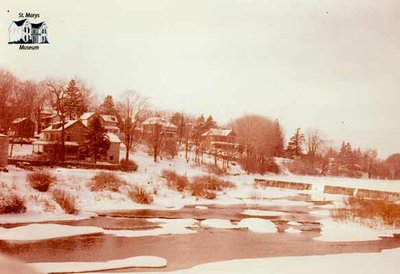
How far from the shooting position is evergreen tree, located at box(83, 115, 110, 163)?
4484 mm

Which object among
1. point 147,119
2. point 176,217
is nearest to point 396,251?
point 176,217

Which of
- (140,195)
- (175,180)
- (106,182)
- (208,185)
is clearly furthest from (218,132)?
(106,182)

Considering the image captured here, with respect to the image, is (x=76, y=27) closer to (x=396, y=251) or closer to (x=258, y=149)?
(x=258, y=149)

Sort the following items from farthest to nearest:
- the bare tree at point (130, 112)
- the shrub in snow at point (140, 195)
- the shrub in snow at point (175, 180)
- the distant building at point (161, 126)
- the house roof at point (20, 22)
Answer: the shrub in snow at point (140, 195), the shrub in snow at point (175, 180), the distant building at point (161, 126), the bare tree at point (130, 112), the house roof at point (20, 22)

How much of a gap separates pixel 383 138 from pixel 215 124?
5.86ft

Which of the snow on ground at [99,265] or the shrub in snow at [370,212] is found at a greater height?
the shrub in snow at [370,212]

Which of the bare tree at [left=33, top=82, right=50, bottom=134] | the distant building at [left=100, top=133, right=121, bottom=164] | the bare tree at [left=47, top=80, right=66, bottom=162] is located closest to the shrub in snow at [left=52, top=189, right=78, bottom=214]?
the distant building at [left=100, top=133, right=121, bottom=164]

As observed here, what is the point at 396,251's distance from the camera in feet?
13.5

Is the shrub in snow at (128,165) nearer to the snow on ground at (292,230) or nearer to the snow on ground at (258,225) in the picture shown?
the snow on ground at (258,225)

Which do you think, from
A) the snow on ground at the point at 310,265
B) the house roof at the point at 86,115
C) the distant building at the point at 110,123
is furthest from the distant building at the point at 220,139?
the snow on ground at the point at 310,265

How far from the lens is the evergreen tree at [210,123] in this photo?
14.6 ft

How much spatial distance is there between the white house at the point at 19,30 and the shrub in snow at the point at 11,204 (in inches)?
65.3

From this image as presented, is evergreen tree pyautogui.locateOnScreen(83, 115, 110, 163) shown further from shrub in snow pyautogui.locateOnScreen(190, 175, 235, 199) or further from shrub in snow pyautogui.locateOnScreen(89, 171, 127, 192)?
shrub in snow pyautogui.locateOnScreen(190, 175, 235, 199)

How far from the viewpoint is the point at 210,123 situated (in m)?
4.53
